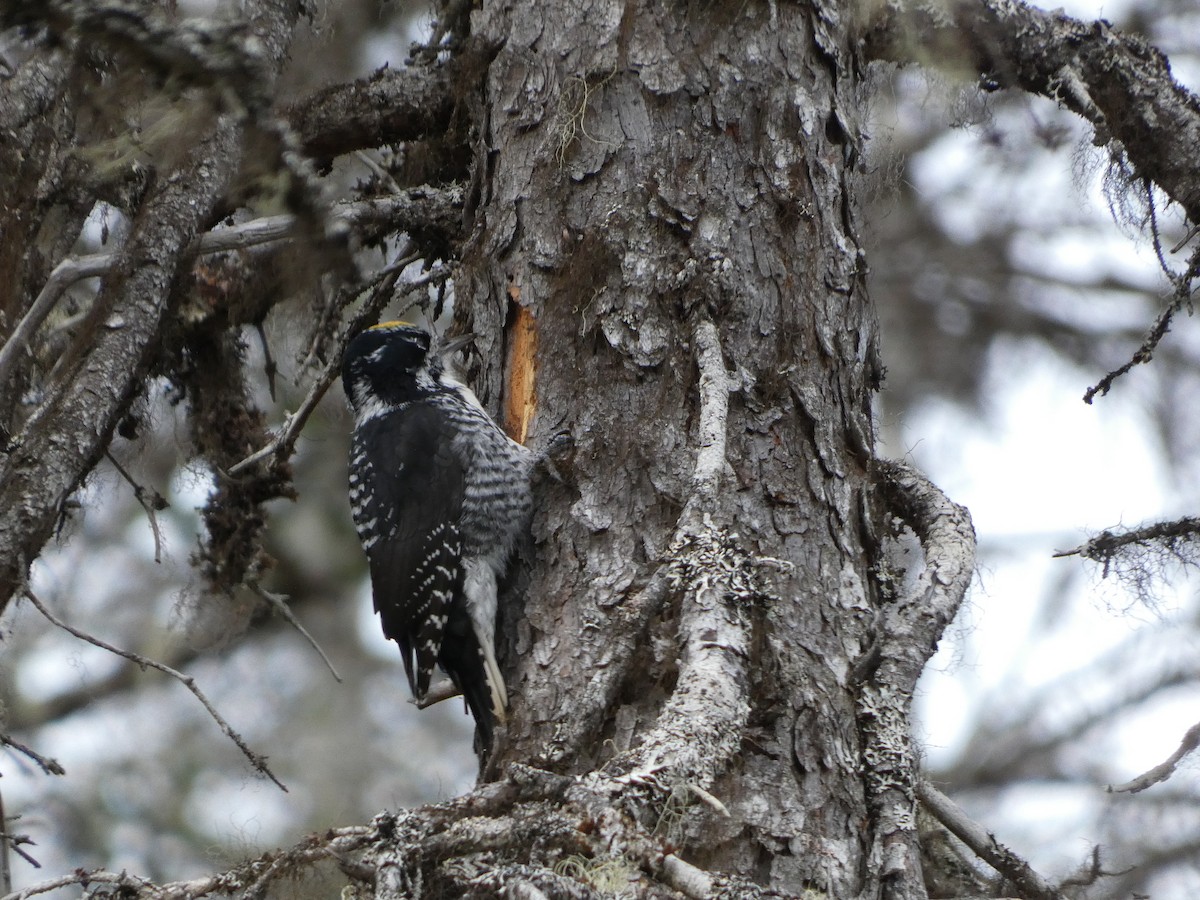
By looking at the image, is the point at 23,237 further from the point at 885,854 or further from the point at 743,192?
the point at 885,854

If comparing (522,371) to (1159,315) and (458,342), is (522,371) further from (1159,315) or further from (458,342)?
(1159,315)

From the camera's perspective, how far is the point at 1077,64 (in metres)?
3.34

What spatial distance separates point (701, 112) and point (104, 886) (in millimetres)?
2093

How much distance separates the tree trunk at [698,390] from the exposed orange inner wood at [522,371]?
27 mm

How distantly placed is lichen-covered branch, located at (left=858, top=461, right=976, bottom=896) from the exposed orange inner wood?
102cm

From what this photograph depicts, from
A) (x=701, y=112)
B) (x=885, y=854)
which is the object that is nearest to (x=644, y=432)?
(x=701, y=112)

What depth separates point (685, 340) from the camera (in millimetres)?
2889

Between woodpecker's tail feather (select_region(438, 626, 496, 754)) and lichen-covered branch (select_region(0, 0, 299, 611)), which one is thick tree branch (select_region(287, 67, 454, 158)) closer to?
lichen-covered branch (select_region(0, 0, 299, 611))

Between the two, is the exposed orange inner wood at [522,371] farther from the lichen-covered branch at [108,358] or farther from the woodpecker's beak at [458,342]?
the lichen-covered branch at [108,358]

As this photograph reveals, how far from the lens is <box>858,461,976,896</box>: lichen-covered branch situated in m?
2.25

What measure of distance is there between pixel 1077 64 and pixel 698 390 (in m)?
1.44

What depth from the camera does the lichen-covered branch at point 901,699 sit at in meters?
2.25

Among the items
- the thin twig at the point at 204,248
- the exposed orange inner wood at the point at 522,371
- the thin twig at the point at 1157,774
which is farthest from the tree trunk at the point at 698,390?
the thin twig at the point at 1157,774

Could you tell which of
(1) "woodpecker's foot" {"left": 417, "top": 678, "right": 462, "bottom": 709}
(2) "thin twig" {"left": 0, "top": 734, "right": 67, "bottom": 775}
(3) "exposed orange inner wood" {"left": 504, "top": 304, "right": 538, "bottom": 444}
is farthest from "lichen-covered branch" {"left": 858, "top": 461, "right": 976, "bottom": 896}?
(2) "thin twig" {"left": 0, "top": 734, "right": 67, "bottom": 775}
